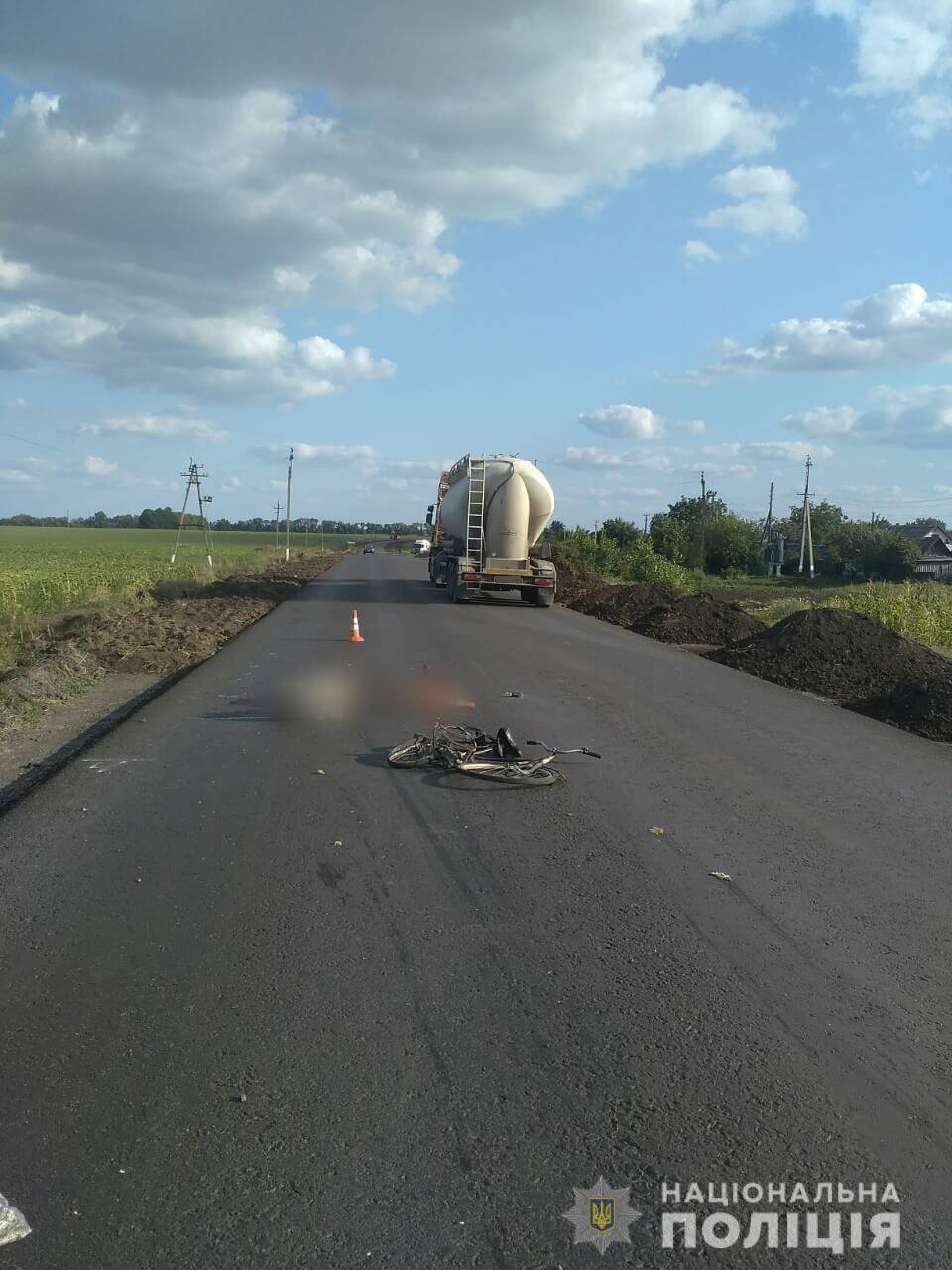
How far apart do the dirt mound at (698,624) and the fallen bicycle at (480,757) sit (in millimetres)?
12476

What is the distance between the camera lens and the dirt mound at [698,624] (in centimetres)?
2078

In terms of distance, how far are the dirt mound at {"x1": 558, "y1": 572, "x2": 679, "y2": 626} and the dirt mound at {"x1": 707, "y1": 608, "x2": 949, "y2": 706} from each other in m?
7.49

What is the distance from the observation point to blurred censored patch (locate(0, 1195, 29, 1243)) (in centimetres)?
269

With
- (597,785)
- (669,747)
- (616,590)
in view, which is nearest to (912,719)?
(669,747)

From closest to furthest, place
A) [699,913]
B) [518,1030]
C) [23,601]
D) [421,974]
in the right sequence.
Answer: [518,1030] < [421,974] < [699,913] < [23,601]

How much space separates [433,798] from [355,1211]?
14.4 ft

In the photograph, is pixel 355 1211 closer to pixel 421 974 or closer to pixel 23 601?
pixel 421 974

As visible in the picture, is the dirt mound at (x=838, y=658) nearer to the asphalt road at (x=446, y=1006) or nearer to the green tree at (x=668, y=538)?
the asphalt road at (x=446, y=1006)

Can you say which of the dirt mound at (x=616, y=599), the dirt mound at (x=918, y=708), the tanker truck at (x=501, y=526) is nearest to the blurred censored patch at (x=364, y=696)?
the dirt mound at (x=918, y=708)

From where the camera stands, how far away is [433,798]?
7.18 m

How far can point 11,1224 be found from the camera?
107 inches

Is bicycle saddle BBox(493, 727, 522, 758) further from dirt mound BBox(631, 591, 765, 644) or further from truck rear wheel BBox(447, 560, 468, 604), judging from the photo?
truck rear wheel BBox(447, 560, 468, 604)

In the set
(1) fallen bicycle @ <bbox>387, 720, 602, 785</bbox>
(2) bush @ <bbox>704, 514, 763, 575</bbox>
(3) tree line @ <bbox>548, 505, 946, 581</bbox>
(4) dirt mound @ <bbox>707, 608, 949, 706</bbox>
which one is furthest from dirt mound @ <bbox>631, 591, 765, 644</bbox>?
(2) bush @ <bbox>704, 514, 763, 575</bbox>

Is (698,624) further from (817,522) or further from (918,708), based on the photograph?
(817,522)
